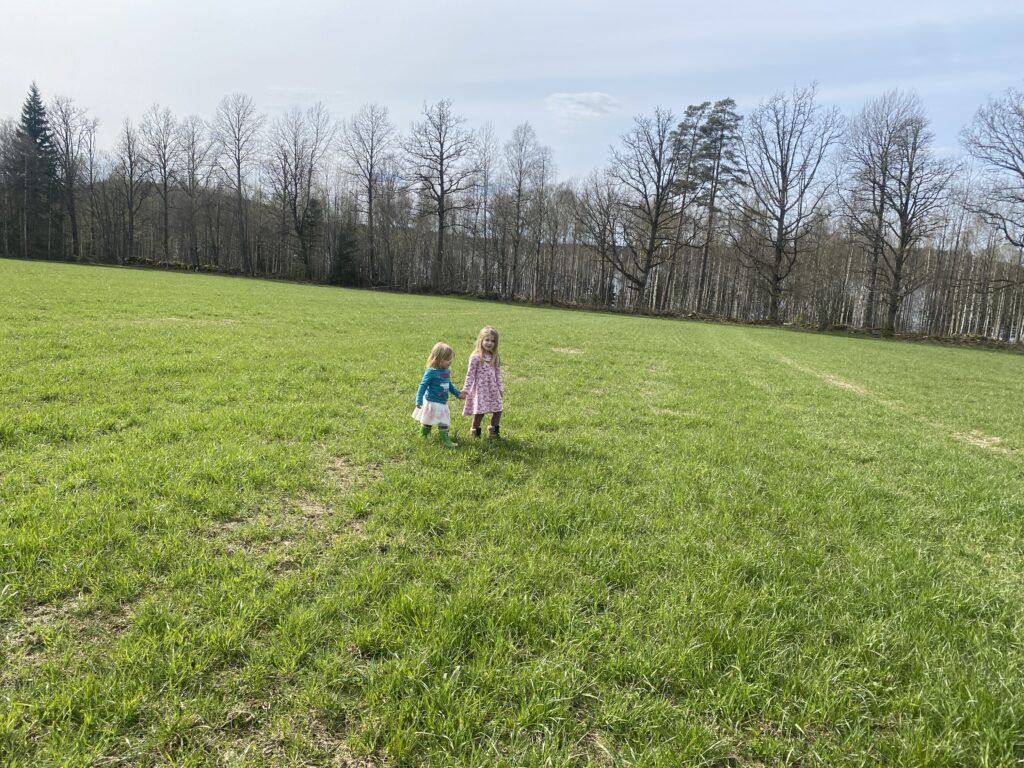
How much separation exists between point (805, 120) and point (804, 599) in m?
53.4

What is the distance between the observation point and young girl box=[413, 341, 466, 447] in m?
5.88

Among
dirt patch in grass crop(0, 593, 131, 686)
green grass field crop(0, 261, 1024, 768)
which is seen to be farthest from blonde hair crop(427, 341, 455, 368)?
dirt patch in grass crop(0, 593, 131, 686)

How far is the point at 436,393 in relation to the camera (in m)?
5.97

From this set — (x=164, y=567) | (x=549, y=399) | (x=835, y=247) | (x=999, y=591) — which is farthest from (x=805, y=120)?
(x=164, y=567)

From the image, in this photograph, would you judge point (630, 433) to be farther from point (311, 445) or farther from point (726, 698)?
point (726, 698)

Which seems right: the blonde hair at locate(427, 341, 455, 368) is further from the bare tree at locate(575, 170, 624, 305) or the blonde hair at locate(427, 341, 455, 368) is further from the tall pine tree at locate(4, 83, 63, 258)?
the tall pine tree at locate(4, 83, 63, 258)

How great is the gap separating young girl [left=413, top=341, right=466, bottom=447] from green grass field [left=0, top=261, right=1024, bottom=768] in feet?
1.38

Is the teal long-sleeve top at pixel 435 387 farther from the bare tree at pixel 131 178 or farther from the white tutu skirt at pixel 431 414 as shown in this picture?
the bare tree at pixel 131 178

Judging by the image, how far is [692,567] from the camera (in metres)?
3.65

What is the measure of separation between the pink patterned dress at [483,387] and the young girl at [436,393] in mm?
275

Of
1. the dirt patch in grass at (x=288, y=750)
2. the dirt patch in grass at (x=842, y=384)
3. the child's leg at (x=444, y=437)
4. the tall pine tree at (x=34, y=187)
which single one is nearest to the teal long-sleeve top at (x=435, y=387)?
the child's leg at (x=444, y=437)

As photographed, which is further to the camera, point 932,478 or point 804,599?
point 932,478

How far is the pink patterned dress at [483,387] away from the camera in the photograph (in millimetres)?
6191

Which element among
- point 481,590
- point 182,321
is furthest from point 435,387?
point 182,321
